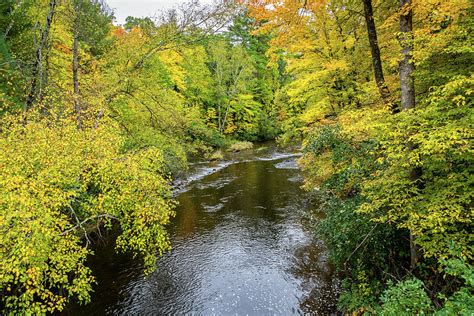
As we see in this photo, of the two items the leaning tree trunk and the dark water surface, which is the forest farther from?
the dark water surface

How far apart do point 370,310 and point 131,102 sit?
1388cm

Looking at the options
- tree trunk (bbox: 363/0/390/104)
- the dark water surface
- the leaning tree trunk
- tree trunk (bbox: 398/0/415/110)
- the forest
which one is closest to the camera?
the forest

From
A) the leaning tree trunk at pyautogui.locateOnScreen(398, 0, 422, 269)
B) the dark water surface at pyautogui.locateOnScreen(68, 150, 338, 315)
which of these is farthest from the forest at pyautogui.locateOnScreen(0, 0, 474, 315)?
the dark water surface at pyautogui.locateOnScreen(68, 150, 338, 315)

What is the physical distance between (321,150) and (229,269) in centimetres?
540

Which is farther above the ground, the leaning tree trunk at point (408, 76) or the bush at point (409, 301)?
the leaning tree trunk at point (408, 76)

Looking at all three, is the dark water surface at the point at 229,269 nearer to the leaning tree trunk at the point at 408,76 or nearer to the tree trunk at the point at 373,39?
the leaning tree trunk at the point at 408,76

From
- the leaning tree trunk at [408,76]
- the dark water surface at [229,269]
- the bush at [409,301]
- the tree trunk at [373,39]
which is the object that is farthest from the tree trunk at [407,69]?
the dark water surface at [229,269]

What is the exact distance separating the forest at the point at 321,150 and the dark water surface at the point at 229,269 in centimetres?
83

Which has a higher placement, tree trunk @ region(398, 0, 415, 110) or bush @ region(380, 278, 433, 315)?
tree trunk @ region(398, 0, 415, 110)

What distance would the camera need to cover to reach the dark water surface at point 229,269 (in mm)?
8500

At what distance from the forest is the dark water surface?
0.83 metres

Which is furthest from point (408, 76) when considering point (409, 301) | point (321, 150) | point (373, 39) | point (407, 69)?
point (409, 301)

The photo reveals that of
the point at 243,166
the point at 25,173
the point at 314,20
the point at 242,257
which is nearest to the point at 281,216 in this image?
the point at 242,257

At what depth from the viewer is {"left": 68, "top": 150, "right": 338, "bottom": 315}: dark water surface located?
27.9ft
